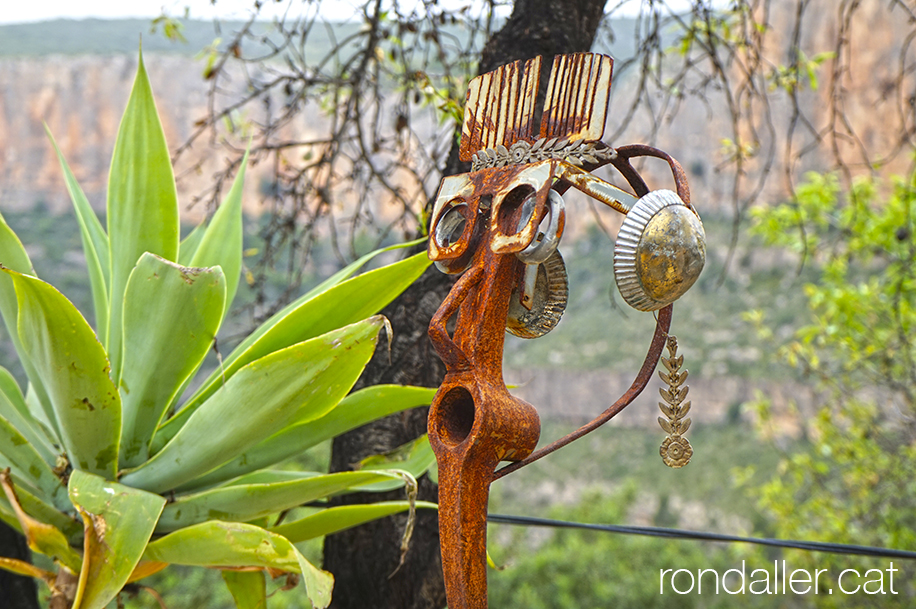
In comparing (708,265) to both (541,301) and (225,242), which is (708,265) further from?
(541,301)

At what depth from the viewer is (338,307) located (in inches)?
45.8

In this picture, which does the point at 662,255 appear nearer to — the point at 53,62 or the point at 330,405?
the point at 330,405

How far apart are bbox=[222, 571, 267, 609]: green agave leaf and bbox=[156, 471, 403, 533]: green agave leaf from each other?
130 mm

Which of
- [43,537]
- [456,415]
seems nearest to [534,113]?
[456,415]

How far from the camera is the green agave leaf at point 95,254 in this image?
1.44m

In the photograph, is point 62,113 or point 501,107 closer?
point 501,107

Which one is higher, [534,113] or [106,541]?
[534,113]

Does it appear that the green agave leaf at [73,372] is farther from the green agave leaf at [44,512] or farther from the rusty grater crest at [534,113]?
the rusty grater crest at [534,113]

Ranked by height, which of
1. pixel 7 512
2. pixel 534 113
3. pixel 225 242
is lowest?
pixel 7 512

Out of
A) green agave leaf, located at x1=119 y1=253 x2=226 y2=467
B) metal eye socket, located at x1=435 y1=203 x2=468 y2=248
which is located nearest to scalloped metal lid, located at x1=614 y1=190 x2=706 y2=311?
metal eye socket, located at x1=435 y1=203 x2=468 y2=248

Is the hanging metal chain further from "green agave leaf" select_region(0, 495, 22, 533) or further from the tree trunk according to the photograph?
"green agave leaf" select_region(0, 495, 22, 533)

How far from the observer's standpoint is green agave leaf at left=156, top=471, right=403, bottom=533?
1.08 metres

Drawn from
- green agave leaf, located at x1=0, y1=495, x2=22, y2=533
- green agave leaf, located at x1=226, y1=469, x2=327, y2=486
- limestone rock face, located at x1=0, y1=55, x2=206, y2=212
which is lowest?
green agave leaf, located at x1=0, y1=495, x2=22, y2=533

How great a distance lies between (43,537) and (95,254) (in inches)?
26.8
